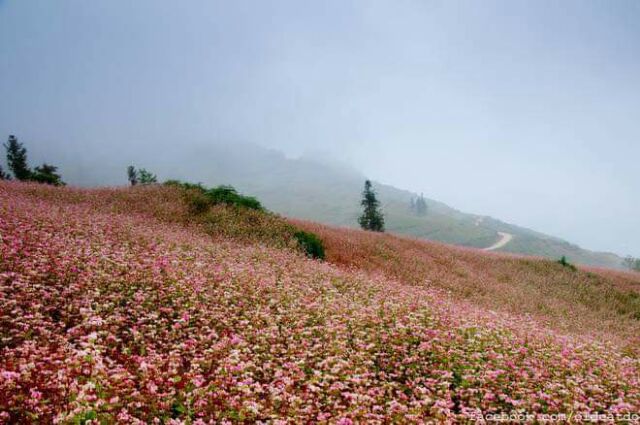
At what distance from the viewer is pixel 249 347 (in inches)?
316

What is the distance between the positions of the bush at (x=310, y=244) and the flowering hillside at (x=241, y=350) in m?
6.65

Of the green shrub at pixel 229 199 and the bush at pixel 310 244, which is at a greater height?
the green shrub at pixel 229 199

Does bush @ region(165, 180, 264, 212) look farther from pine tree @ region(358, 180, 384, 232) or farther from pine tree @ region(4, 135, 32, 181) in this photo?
pine tree @ region(4, 135, 32, 181)

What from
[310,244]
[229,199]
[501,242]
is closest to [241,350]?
[310,244]

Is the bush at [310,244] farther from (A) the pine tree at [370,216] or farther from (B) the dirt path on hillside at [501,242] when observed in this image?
(B) the dirt path on hillside at [501,242]

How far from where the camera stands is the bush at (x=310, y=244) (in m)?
20.8

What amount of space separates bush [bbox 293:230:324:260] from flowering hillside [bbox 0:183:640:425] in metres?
6.65

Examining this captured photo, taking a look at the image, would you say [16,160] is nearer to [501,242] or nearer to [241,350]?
[241,350]

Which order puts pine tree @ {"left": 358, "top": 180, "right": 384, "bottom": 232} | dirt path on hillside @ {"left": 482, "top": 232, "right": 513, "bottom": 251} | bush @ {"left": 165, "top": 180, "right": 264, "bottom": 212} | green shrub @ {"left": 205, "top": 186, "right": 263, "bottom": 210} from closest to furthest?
bush @ {"left": 165, "top": 180, "right": 264, "bottom": 212} → green shrub @ {"left": 205, "top": 186, "right": 263, "bottom": 210} → pine tree @ {"left": 358, "top": 180, "right": 384, "bottom": 232} → dirt path on hillside @ {"left": 482, "top": 232, "right": 513, "bottom": 251}

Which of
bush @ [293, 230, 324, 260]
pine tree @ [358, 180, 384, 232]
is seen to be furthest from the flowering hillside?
pine tree @ [358, 180, 384, 232]

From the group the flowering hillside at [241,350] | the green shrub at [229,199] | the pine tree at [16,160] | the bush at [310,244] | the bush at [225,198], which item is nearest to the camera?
the flowering hillside at [241,350]

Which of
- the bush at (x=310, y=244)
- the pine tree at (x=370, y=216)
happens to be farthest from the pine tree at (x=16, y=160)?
the bush at (x=310, y=244)

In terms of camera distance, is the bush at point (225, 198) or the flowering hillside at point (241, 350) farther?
the bush at point (225, 198)

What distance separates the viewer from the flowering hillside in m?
5.86
